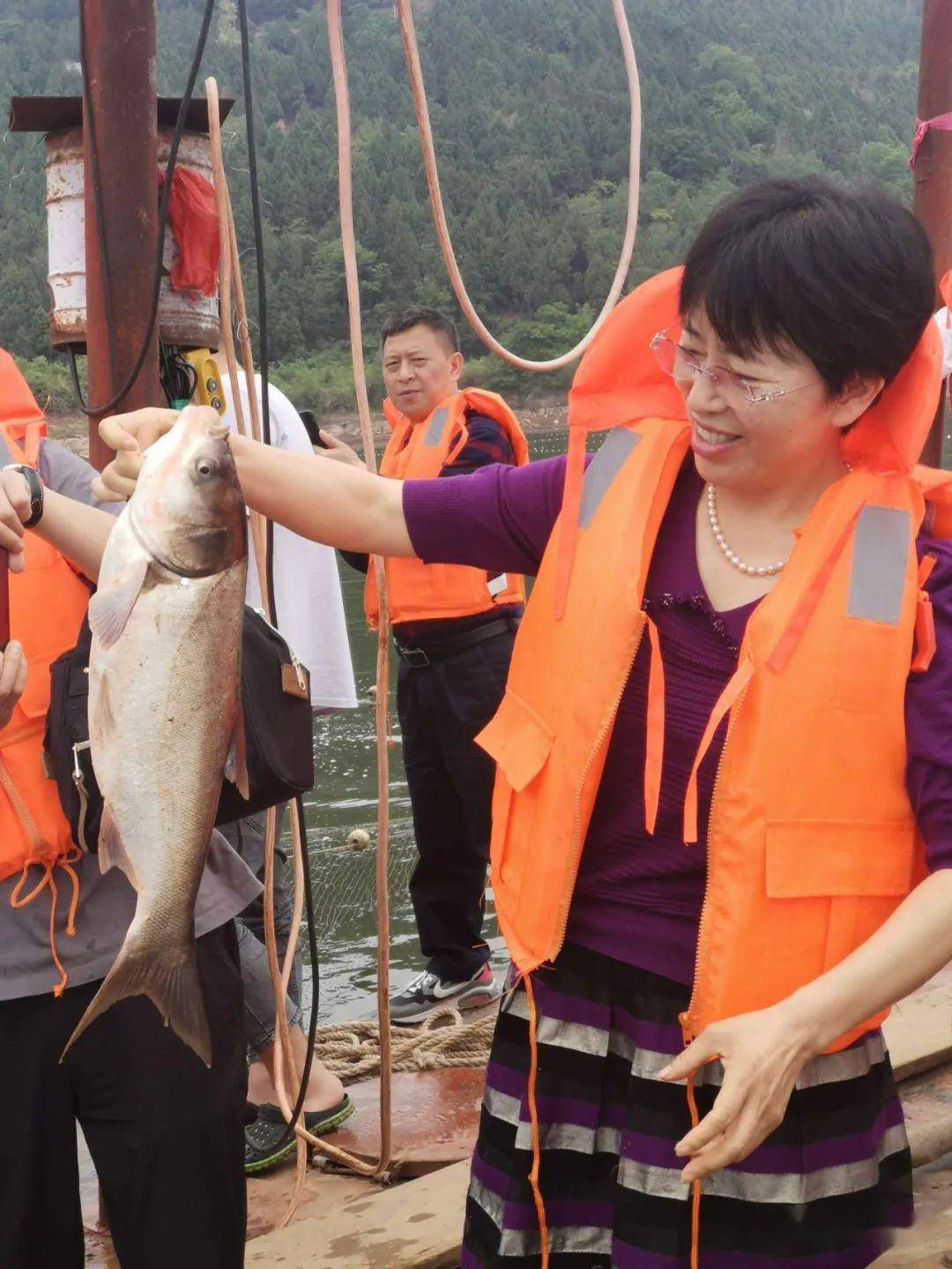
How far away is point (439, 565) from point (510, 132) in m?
96.7

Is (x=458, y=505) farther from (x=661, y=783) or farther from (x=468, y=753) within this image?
(x=468, y=753)

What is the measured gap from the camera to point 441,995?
205 inches

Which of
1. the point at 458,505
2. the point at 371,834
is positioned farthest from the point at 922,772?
the point at 371,834

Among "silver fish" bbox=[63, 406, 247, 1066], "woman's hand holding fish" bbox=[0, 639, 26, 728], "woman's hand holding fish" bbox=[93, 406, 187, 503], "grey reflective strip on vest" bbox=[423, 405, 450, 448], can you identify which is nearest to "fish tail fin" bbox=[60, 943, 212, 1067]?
"silver fish" bbox=[63, 406, 247, 1066]

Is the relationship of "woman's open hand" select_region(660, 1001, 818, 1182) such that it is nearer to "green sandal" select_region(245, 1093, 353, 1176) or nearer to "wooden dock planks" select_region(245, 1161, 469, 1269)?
"wooden dock planks" select_region(245, 1161, 469, 1269)

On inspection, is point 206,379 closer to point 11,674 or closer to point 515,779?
point 11,674

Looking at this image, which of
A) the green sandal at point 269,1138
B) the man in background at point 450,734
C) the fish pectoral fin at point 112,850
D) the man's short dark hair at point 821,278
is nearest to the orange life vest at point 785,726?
the man's short dark hair at point 821,278

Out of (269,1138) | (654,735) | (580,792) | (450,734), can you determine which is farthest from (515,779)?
(450,734)

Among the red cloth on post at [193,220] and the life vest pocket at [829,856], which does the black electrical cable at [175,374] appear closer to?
the red cloth on post at [193,220]

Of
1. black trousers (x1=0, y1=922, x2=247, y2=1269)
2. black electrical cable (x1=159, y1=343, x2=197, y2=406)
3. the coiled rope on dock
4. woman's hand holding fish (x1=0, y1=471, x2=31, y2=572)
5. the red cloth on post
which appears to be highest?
the red cloth on post

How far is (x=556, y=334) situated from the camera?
2699 inches

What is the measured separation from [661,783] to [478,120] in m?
102

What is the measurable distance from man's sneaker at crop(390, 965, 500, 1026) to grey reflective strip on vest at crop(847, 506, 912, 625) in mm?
3465

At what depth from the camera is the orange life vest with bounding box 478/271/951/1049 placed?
1.92 metres
